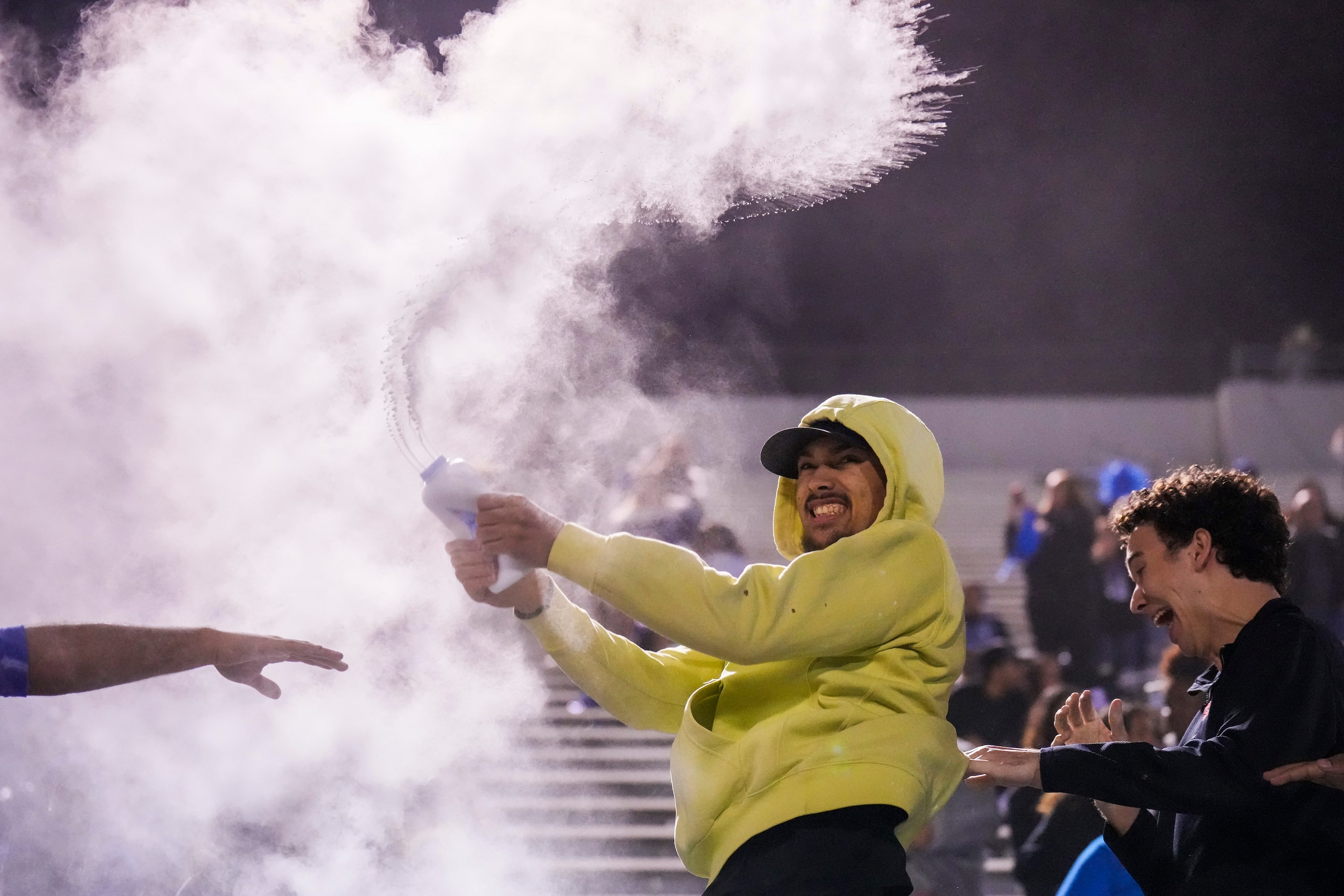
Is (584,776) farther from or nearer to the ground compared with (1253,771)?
nearer to the ground

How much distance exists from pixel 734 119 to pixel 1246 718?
5.92 feet

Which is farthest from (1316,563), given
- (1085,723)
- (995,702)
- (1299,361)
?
(1299,361)

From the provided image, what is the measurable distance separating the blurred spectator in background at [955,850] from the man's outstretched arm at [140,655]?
234cm

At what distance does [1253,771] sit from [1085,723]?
0.48 meters

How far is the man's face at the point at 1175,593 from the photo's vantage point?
211cm

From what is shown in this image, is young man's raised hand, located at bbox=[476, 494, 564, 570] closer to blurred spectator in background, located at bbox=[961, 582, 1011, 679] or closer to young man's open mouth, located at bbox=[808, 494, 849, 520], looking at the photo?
young man's open mouth, located at bbox=[808, 494, 849, 520]

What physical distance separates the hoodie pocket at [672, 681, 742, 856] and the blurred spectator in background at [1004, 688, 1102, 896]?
5.48 ft

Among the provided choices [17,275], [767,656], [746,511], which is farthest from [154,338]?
[746,511]

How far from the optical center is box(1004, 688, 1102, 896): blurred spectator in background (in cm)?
352

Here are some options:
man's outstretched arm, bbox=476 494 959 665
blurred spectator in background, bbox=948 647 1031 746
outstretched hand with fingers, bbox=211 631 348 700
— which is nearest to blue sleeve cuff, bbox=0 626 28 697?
outstretched hand with fingers, bbox=211 631 348 700

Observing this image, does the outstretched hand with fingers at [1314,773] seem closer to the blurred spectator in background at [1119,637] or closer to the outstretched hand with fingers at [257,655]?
the outstretched hand with fingers at [257,655]

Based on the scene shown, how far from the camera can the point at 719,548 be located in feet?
18.8

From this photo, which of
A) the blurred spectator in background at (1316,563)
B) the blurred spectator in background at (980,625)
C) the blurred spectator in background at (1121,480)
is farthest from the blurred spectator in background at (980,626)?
the blurred spectator in background at (1121,480)

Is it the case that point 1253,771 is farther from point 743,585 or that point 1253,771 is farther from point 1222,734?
point 743,585
